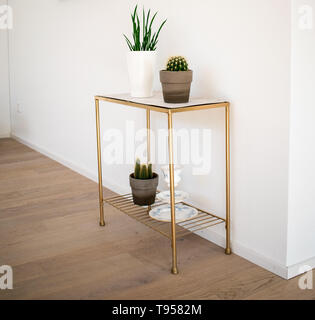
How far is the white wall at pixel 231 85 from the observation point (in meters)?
1.87

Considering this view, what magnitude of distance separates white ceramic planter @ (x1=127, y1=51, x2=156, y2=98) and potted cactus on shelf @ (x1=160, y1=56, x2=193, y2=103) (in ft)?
0.53

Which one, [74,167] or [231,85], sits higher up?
[231,85]

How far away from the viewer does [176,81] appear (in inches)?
78.9

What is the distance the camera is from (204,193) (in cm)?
234

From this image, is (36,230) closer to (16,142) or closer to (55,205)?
(55,205)

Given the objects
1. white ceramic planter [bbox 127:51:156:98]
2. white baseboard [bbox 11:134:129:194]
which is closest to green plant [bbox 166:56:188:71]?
white ceramic planter [bbox 127:51:156:98]

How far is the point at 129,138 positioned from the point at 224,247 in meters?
0.95

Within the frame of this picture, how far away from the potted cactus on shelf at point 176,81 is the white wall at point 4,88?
3.16 metres

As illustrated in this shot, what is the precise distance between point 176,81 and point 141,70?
24 cm

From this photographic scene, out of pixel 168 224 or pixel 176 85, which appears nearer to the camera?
pixel 176 85

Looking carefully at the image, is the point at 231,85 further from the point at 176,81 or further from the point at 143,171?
the point at 143,171

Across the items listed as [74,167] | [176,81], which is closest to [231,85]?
[176,81]

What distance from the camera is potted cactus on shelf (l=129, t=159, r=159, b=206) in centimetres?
230

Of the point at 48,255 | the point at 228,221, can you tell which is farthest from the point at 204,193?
the point at 48,255
